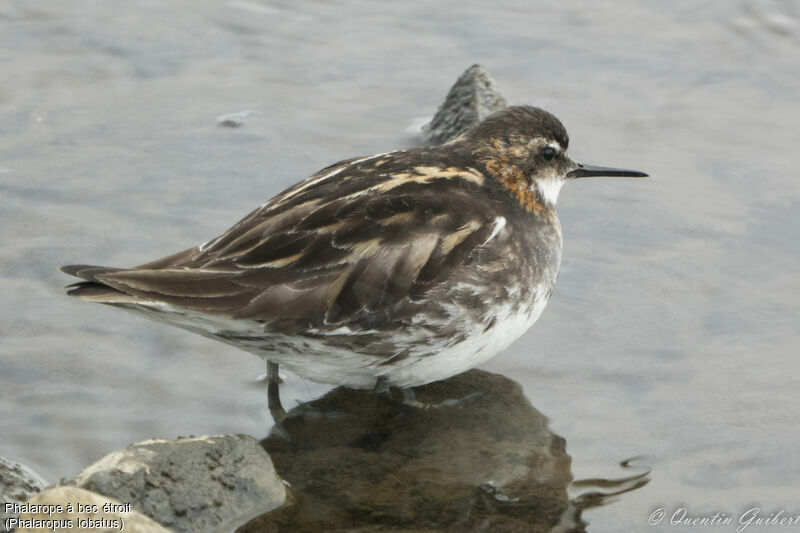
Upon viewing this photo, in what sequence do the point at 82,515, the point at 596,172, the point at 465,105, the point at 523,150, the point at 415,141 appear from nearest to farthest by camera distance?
the point at 82,515 < the point at 523,150 < the point at 596,172 < the point at 465,105 < the point at 415,141

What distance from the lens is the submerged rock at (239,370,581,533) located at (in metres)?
6.83

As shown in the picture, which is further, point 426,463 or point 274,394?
point 274,394

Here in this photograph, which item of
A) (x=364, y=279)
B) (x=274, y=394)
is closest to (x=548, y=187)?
(x=364, y=279)

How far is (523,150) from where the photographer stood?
8414mm

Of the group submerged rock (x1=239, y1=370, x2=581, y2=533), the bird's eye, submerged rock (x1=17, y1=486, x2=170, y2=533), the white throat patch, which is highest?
the bird's eye

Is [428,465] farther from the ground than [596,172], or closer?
closer

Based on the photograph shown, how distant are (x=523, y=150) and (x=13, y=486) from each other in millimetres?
4081

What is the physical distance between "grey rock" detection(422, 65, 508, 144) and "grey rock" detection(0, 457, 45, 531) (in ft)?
18.5

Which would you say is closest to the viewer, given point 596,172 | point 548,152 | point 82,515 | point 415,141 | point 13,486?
point 82,515

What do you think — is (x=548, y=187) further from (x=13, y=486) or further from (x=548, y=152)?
(x=13, y=486)

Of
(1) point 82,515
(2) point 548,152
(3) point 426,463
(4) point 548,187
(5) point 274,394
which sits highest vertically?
(2) point 548,152

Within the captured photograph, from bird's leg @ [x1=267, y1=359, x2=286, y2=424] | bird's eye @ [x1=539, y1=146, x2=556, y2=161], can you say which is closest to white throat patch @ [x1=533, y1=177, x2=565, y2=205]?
bird's eye @ [x1=539, y1=146, x2=556, y2=161]

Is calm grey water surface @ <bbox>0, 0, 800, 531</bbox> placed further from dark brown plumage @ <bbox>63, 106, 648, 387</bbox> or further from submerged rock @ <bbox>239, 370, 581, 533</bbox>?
dark brown plumage @ <bbox>63, 106, 648, 387</bbox>

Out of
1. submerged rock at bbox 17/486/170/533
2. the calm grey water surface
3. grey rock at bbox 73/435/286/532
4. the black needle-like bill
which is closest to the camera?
submerged rock at bbox 17/486/170/533
